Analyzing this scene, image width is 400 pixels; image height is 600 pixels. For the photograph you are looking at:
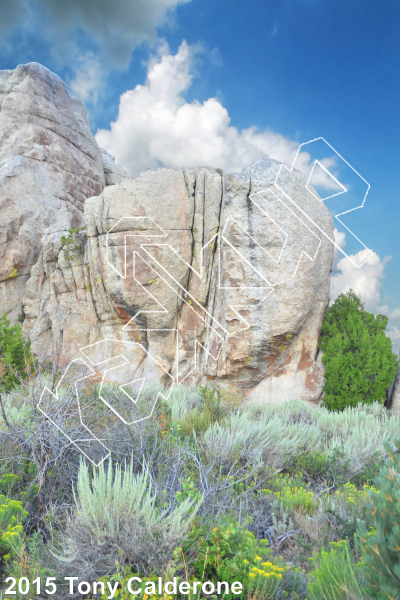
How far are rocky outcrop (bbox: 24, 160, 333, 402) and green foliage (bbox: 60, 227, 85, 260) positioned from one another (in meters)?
0.04

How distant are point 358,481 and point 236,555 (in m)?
2.51

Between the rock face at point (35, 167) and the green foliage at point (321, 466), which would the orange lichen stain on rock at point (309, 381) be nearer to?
the green foliage at point (321, 466)

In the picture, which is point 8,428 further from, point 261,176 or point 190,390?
point 261,176

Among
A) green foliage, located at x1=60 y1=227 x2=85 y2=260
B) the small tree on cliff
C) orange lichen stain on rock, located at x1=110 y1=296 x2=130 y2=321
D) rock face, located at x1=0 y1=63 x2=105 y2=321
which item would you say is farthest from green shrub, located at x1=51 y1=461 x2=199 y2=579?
rock face, located at x1=0 y1=63 x2=105 y2=321

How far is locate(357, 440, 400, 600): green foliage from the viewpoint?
1.50 m

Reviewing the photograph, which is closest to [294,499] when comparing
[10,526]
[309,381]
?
[10,526]

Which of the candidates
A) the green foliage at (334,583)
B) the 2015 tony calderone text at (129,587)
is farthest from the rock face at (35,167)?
the green foliage at (334,583)

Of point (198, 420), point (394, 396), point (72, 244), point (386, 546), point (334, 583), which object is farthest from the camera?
point (72, 244)

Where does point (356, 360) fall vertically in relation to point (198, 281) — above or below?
below

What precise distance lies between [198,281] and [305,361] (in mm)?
2821

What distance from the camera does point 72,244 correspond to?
9.80 meters

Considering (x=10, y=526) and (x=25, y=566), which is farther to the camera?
(x=10, y=526)

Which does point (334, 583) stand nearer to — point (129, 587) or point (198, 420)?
point (129, 587)

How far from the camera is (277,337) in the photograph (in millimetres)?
7219
